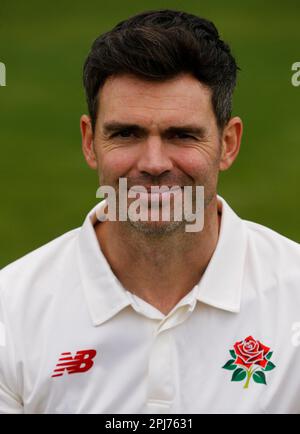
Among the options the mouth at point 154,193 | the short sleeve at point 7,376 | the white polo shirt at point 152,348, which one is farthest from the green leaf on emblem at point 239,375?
the short sleeve at point 7,376

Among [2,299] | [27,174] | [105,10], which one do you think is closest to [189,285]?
[2,299]

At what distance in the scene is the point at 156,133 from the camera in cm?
445

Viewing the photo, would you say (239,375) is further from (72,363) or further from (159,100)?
(159,100)

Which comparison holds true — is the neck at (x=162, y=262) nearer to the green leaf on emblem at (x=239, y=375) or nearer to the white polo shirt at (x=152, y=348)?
the white polo shirt at (x=152, y=348)

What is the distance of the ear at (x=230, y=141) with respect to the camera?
15.8ft

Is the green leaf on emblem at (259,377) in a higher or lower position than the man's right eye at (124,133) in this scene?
lower

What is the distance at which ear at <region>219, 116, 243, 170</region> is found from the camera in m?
4.80

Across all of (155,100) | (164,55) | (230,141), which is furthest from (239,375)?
(164,55)

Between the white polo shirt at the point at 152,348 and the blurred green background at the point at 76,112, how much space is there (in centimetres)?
353

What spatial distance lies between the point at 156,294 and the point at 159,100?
76 centimetres

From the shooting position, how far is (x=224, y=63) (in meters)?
4.67

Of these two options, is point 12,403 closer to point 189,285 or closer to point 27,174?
point 189,285

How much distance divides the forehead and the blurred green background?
3685 mm

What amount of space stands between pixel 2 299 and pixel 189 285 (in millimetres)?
733
